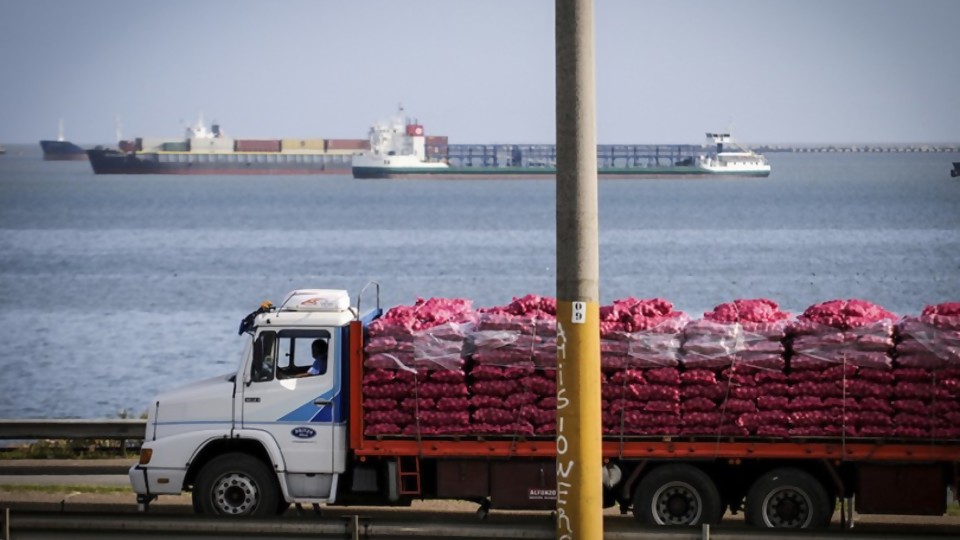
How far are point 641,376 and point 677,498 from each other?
4.39 ft

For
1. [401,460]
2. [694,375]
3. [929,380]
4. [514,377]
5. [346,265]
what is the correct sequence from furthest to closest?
[346,265], [401,460], [514,377], [694,375], [929,380]

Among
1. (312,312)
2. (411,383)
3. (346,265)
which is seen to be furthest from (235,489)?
(346,265)

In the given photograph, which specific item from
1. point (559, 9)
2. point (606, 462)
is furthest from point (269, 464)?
point (559, 9)

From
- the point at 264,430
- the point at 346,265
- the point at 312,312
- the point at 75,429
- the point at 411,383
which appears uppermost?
the point at 346,265

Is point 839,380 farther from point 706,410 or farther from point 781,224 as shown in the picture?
point 781,224

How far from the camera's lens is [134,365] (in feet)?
169

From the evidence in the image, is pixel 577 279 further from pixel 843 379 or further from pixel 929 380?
pixel 929 380

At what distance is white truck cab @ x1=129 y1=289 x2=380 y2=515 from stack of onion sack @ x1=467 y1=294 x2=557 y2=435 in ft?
4.88

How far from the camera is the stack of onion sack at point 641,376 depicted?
53.1ft

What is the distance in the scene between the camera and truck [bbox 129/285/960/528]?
1595 cm

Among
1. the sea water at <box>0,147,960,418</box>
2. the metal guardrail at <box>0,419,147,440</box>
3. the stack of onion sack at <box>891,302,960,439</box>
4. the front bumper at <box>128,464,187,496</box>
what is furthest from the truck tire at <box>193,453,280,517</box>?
the sea water at <box>0,147,960,418</box>

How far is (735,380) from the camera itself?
53.1ft

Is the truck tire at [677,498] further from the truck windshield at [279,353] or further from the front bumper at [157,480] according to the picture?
the front bumper at [157,480]

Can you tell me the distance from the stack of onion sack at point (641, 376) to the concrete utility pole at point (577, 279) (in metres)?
4.13
